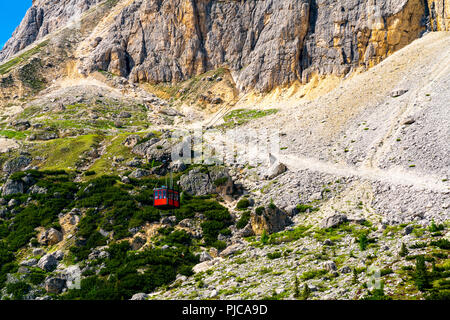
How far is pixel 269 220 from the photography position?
3847cm

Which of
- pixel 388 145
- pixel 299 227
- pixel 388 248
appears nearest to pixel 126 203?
pixel 299 227

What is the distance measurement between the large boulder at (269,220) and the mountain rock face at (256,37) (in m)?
58.5

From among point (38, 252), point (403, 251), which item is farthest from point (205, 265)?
point (38, 252)

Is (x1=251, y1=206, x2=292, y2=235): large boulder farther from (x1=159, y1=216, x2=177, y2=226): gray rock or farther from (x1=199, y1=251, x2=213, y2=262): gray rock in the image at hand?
(x1=159, y1=216, x2=177, y2=226): gray rock

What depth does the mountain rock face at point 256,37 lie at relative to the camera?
85250mm

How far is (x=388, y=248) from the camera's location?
25047 millimetres

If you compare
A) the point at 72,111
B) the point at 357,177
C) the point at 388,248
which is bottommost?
the point at 388,248

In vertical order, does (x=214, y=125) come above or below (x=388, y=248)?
above

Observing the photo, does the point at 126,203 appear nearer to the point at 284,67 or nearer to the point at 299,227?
the point at 299,227

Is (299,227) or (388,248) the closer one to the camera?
(388,248)

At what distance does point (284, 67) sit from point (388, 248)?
77420 millimetres

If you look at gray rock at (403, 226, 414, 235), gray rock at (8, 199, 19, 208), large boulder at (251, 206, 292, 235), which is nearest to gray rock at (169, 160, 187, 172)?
large boulder at (251, 206, 292, 235)

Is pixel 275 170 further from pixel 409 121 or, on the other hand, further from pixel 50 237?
pixel 50 237

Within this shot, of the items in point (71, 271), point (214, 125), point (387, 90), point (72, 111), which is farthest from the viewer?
point (72, 111)
